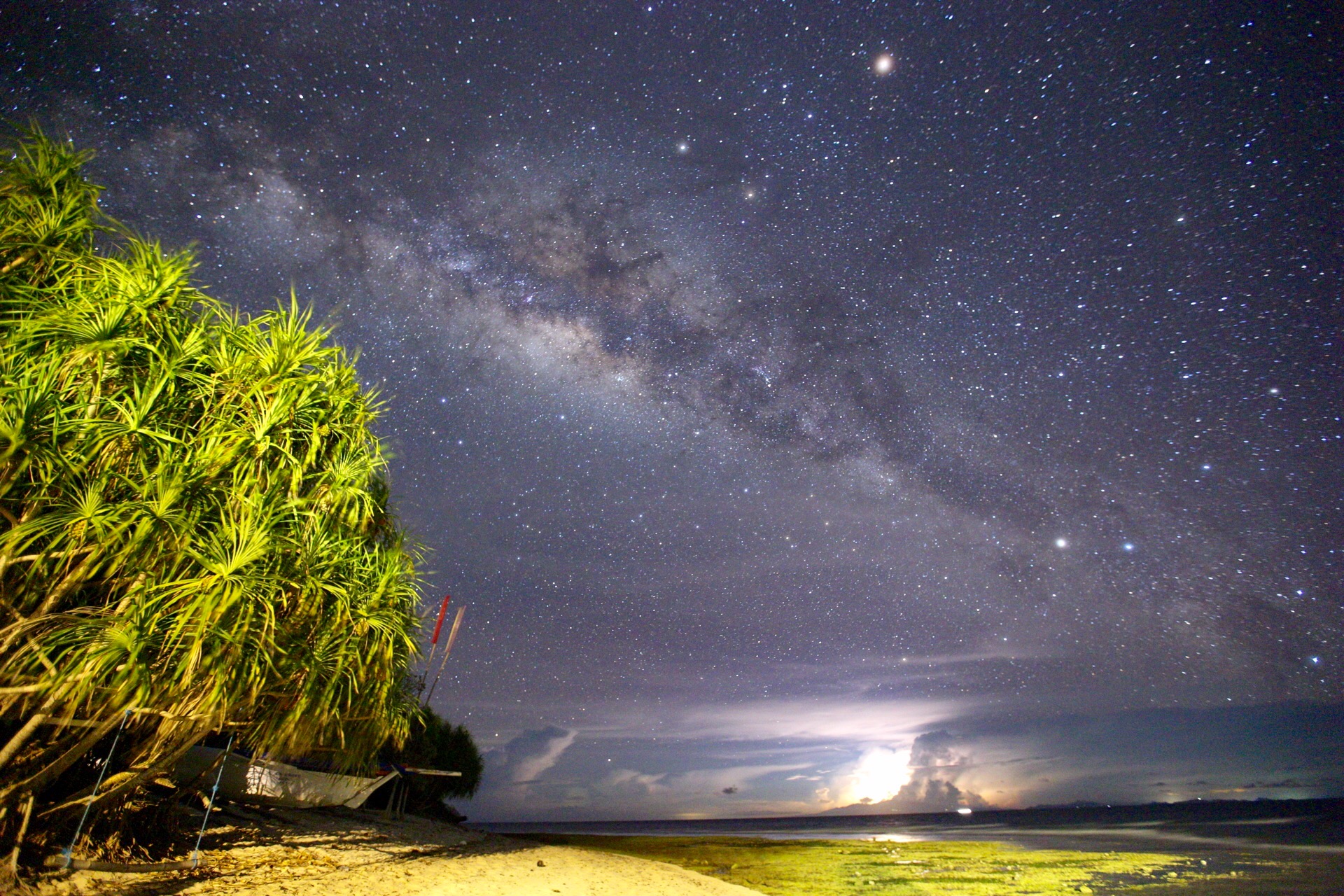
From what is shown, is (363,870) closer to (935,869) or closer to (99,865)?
(99,865)

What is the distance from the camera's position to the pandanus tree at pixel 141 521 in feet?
18.0

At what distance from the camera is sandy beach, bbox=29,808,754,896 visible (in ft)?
23.6

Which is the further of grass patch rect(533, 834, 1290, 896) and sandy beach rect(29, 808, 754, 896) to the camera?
grass patch rect(533, 834, 1290, 896)

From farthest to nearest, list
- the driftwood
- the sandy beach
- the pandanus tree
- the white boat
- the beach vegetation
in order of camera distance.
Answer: the beach vegetation → the white boat → the sandy beach → the driftwood → the pandanus tree

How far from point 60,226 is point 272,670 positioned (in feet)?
17.7

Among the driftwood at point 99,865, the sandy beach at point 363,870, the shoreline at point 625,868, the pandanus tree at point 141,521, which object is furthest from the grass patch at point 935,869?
the pandanus tree at point 141,521

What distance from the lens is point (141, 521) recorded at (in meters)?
5.75

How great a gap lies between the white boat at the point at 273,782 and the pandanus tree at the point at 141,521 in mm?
7969

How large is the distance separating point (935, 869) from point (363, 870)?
836 inches

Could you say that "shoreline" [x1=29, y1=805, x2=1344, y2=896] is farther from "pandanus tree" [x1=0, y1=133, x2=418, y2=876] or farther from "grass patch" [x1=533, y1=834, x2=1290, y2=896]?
"pandanus tree" [x1=0, y1=133, x2=418, y2=876]

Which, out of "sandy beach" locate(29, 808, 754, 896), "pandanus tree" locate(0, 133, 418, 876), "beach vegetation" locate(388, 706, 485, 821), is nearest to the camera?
"pandanus tree" locate(0, 133, 418, 876)

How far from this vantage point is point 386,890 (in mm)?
8750

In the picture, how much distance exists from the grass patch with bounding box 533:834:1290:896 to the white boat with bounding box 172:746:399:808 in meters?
10.1

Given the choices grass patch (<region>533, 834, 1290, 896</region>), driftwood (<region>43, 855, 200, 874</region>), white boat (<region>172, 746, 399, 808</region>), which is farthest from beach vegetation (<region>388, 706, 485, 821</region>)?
driftwood (<region>43, 855, 200, 874</region>)
